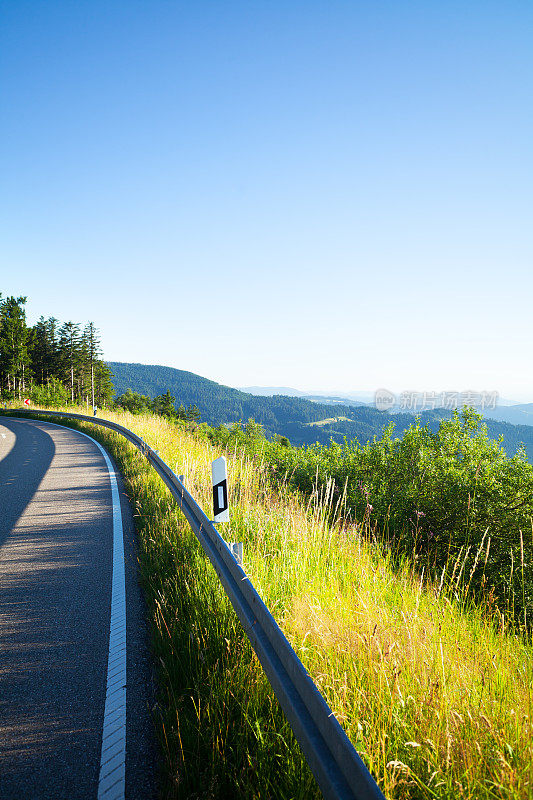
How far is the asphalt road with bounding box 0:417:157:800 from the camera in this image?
2285 millimetres

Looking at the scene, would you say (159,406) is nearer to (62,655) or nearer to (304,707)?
(62,655)

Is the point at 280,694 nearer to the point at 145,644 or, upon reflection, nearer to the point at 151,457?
the point at 145,644

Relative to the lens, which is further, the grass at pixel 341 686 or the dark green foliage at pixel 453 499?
the dark green foliage at pixel 453 499

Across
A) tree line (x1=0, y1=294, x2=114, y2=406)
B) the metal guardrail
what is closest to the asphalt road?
the metal guardrail

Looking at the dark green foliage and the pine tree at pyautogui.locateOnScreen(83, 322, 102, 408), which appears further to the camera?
the pine tree at pyautogui.locateOnScreen(83, 322, 102, 408)

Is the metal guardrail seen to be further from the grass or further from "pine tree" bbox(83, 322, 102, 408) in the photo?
"pine tree" bbox(83, 322, 102, 408)

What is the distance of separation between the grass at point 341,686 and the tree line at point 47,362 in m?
50.0

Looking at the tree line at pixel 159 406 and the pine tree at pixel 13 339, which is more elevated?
the pine tree at pixel 13 339

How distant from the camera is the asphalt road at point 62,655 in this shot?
2.29 meters

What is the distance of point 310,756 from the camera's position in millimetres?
1744

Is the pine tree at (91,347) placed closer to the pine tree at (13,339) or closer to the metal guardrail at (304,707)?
the pine tree at (13,339)

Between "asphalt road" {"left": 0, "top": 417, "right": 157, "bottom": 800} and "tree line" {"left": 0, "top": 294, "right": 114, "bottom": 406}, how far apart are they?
46.9 metres

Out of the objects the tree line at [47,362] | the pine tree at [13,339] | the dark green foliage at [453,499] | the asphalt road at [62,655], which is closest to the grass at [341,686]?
the asphalt road at [62,655]

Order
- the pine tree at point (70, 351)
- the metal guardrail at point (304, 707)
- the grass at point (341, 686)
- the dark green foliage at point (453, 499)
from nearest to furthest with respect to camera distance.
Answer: the metal guardrail at point (304, 707), the grass at point (341, 686), the dark green foliage at point (453, 499), the pine tree at point (70, 351)
